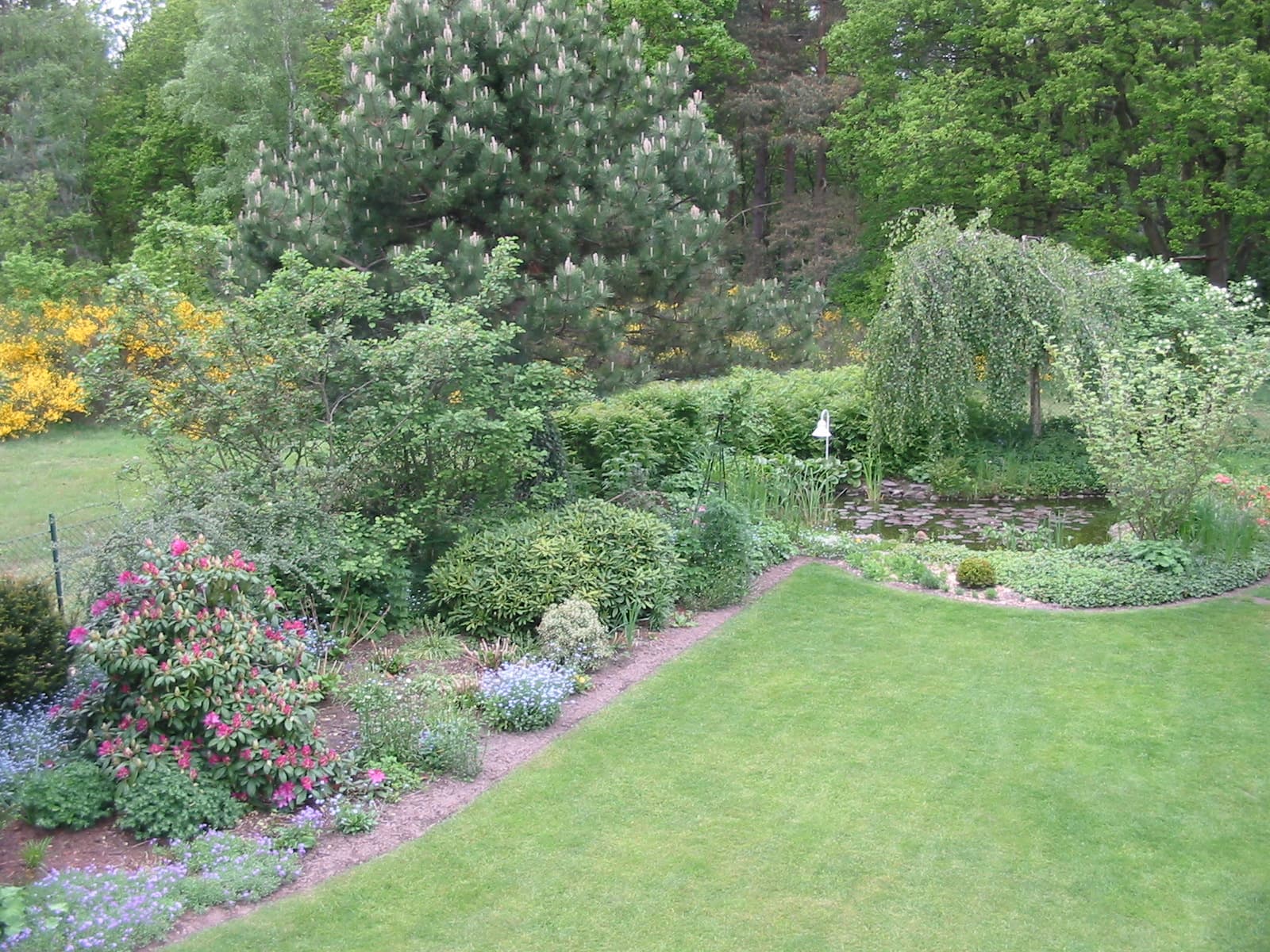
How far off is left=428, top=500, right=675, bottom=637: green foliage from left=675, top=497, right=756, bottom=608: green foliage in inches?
21.1

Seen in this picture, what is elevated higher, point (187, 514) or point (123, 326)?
point (123, 326)

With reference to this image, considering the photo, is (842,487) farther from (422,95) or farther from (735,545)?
(422,95)

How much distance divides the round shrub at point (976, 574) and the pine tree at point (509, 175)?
4010 millimetres

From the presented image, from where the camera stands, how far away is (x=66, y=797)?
5449 millimetres

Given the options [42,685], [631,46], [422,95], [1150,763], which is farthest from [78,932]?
[631,46]

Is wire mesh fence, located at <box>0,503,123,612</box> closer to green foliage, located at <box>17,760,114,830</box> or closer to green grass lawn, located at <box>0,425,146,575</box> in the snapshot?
green grass lawn, located at <box>0,425,146,575</box>

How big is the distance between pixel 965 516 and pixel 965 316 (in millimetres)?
2770

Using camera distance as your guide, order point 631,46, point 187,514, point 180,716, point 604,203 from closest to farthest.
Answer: point 180,716 < point 187,514 < point 604,203 < point 631,46

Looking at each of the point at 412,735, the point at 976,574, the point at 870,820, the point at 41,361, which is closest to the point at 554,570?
the point at 412,735

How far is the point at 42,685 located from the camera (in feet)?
20.0

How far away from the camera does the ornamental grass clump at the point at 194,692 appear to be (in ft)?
18.2

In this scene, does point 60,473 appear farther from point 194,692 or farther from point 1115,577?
point 1115,577

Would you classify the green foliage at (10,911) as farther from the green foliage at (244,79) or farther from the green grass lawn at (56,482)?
the green foliage at (244,79)

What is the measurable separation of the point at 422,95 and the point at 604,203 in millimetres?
2009
